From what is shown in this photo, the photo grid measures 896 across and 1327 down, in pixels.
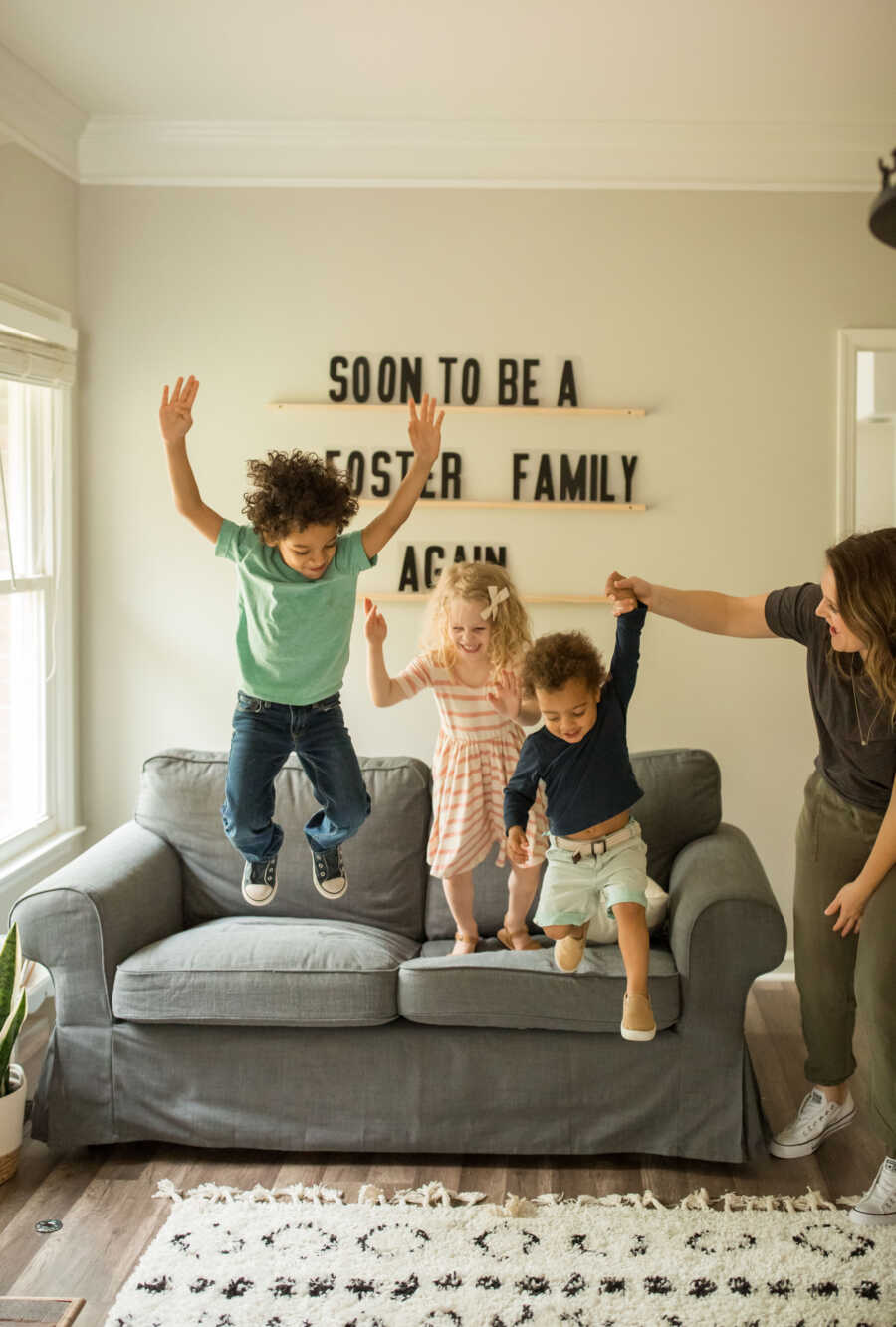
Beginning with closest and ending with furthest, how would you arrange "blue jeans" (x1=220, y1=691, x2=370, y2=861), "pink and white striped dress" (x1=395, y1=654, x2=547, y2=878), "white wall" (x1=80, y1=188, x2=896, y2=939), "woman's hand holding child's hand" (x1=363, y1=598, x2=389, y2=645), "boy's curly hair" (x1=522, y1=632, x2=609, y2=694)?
"blue jeans" (x1=220, y1=691, x2=370, y2=861) < "boy's curly hair" (x1=522, y1=632, x2=609, y2=694) < "woman's hand holding child's hand" (x1=363, y1=598, x2=389, y2=645) < "pink and white striped dress" (x1=395, y1=654, x2=547, y2=878) < "white wall" (x1=80, y1=188, x2=896, y2=939)

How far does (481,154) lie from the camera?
4.05m

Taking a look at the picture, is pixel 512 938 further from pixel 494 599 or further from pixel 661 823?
pixel 494 599

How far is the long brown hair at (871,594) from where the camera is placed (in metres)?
2.38

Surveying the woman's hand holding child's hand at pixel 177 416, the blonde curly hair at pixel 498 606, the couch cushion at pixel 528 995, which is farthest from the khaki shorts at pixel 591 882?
the woman's hand holding child's hand at pixel 177 416

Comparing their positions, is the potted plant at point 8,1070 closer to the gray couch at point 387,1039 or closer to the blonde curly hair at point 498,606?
the gray couch at point 387,1039

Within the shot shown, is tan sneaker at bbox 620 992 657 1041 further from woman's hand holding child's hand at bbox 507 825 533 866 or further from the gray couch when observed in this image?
woman's hand holding child's hand at bbox 507 825 533 866

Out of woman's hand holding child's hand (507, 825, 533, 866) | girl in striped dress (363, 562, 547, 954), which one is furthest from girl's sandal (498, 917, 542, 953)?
woman's hand holding child's hand (507, 825, 533, 866)

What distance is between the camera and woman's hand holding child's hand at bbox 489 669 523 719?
117 inches

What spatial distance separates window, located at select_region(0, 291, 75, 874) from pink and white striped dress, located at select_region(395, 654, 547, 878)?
56.8 inches

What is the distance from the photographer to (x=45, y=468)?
4.05 m

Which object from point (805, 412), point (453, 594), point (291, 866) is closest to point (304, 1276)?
point (291, 866)

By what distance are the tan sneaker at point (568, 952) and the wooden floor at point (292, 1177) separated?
56cm

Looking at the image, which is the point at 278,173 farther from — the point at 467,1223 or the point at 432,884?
the point at 467,1223

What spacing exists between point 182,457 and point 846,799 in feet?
5.28
